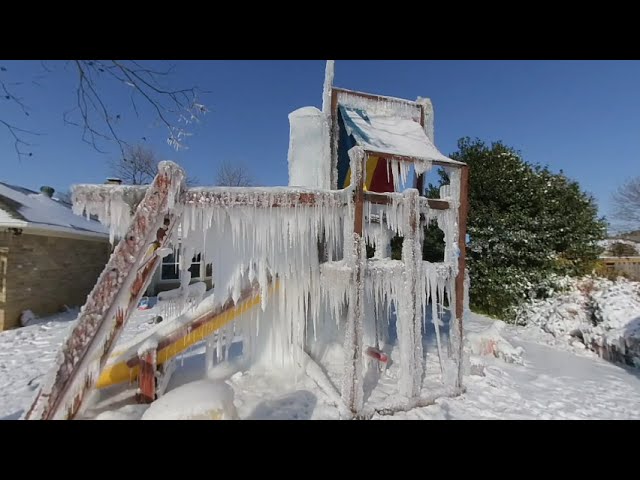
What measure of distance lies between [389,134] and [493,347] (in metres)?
6.02

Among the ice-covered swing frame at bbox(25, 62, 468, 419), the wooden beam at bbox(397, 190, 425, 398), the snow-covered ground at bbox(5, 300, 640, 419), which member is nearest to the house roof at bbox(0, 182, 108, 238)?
the snow-covered ground at bbox(5, 300, 640, 419)

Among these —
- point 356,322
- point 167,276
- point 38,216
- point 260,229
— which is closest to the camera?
point 260,229

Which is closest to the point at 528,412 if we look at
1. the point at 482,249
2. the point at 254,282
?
the point at 254,282

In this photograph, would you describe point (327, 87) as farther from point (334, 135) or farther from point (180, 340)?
point (180, 340)

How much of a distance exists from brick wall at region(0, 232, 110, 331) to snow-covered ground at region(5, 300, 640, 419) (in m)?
1.45

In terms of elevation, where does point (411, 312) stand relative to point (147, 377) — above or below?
above

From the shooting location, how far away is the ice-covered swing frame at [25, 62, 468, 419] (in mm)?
3258

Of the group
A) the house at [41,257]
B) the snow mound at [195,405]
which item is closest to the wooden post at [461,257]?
the snow mound at [195,405]

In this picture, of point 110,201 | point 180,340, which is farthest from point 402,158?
point 180,340

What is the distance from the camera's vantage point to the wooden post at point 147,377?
4.30 m

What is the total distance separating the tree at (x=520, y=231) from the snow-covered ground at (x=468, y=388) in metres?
3.18

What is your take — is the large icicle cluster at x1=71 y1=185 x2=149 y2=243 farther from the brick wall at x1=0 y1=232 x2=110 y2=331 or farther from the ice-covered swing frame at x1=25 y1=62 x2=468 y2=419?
the brick wall at x1=0 y1=232 x2=110 y2=331

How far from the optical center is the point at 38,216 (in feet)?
30.9
